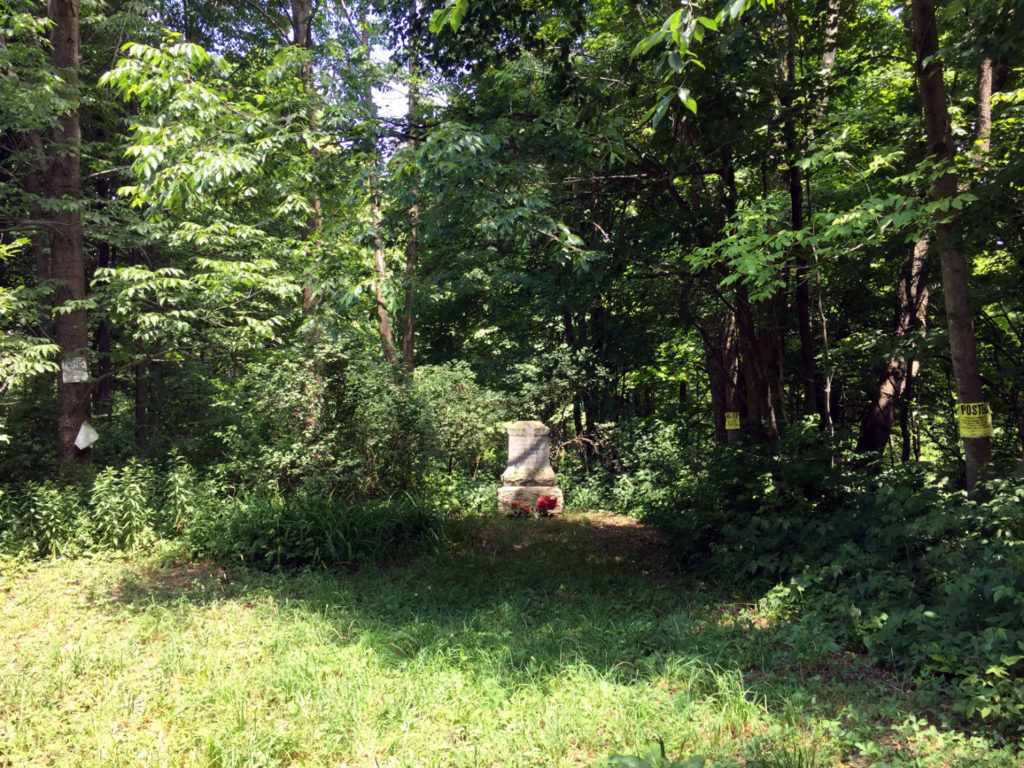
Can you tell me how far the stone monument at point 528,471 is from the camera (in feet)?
29.8

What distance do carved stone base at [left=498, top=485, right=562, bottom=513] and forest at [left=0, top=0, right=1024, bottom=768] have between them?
381 mm

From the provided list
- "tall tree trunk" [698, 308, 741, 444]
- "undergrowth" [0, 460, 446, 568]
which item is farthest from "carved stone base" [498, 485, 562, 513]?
"tall tree trunk" [698, 308, 741, 444]

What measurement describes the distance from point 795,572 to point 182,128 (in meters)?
6.83

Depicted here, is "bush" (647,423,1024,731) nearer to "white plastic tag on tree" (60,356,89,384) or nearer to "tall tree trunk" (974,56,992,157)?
"tall tree trunk" (974,56,992,157)

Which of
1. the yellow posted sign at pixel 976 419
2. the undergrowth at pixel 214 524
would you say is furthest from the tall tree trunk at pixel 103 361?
the yellow posted sign at pixel 976 419

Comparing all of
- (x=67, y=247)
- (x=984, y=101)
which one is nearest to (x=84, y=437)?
(x=67, y=247)

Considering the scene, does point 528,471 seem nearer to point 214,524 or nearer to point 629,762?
point 214,524

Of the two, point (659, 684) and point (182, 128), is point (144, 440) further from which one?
point (659, 684)

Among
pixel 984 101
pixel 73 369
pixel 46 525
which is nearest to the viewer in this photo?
pixel 984 101

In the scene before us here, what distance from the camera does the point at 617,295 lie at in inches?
373

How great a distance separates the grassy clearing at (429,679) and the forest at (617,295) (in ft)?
0.24

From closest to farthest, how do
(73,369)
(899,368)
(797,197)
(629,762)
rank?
1. (629,762)
2. (797,197)
3. (899,368)
4. (73,369)

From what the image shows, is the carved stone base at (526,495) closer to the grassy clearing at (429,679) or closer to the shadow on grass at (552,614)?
the shadow on grass at (552,614)

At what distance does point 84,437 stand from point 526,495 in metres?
5.92
